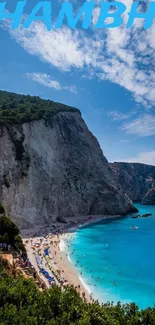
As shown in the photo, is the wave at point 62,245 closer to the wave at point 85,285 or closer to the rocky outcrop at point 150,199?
the wave at point 85,285

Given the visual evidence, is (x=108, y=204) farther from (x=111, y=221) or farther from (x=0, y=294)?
(x=0, y=294)

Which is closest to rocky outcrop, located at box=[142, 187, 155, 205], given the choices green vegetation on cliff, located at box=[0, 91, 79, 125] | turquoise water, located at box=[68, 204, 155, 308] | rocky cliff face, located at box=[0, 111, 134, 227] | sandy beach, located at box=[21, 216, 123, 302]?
rocky cliff face, located at box=[0, 111, 134, 227]

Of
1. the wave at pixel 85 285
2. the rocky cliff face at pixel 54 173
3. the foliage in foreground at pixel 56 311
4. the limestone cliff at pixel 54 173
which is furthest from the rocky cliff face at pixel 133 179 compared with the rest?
the foliage in foreground at pixel 56 311

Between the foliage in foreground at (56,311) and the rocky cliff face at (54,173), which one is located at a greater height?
the rocky cliff face at (54,173)

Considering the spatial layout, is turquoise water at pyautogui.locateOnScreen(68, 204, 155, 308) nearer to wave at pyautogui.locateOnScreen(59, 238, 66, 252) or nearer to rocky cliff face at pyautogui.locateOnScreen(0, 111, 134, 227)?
wave at pyautogui.locateOnScreen(59, 238, 66, 252)

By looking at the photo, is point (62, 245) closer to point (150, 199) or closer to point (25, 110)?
point (25, 110)

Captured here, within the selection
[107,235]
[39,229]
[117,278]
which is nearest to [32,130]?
[39,229]
